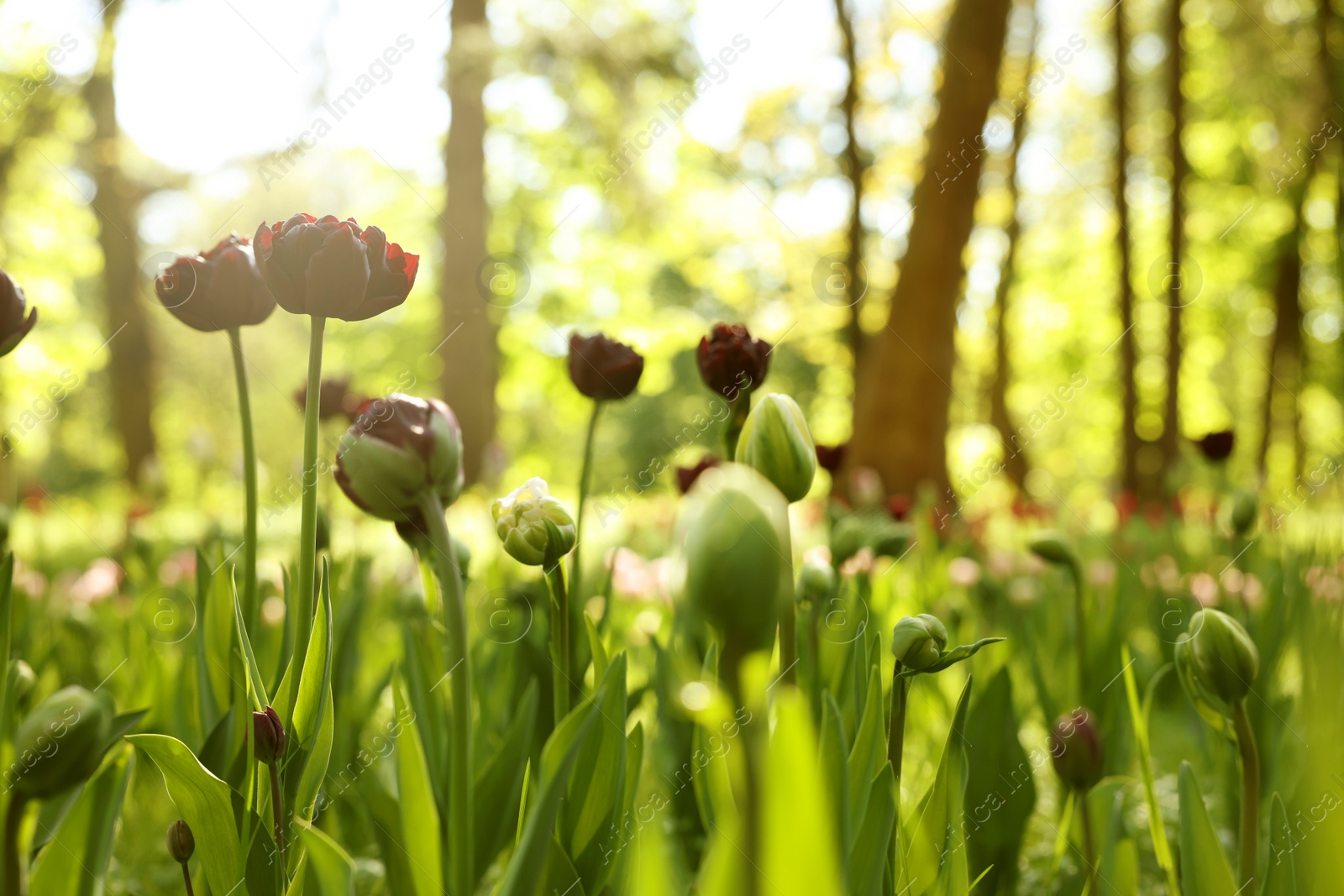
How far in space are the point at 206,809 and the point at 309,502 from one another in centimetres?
22

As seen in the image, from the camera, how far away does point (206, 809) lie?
1.90ft

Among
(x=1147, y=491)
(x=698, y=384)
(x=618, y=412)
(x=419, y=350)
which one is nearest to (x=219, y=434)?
(x=419, y=350)

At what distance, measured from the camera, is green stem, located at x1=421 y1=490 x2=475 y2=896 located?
1.67 feet

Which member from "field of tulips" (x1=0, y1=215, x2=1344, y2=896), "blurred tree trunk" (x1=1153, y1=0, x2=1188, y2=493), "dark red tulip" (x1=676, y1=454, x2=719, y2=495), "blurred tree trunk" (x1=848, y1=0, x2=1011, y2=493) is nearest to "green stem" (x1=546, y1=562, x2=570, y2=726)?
"field of tulips" (x1=0, y1=215, x2=1344, y2=896)

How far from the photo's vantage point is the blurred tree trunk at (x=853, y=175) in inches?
245

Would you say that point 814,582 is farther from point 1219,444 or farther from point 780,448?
point 1219,444

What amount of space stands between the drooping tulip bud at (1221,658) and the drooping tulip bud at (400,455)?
21.2 inches

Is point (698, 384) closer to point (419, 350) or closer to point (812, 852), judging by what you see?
point (419, 350)

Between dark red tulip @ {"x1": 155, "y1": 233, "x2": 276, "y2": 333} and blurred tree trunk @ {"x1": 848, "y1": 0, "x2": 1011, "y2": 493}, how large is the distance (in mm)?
3690

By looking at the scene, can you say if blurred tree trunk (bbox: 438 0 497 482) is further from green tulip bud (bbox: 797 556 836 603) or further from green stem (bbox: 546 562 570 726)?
green stem (bbox: 546 562 570 726)

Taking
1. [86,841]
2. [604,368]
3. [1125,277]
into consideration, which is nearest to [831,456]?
[604,368]

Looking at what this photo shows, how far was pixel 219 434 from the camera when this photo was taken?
50.8 ft

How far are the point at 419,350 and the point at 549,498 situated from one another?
12428mm

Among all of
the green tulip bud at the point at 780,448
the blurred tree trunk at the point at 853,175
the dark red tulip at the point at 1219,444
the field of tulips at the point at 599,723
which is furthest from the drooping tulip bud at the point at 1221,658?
the blurred tree trunk at the point at 853,175
